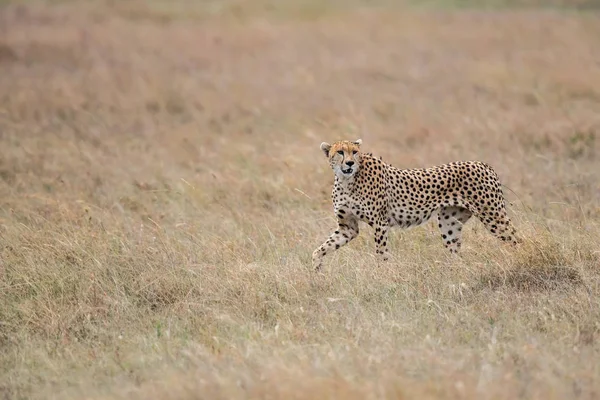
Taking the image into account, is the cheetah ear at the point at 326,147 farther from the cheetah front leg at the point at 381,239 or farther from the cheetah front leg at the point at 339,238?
the cheetah front leg at the point at 381,239

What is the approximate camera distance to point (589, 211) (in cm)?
800

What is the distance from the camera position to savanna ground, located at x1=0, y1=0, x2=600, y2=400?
197 inches

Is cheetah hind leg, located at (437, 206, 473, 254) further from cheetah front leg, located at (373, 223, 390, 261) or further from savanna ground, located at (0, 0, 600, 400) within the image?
cheetah front leg, located at (373, 223, 390, 261)

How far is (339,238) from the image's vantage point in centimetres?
710

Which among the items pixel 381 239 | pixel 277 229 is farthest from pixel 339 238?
pixel 277 229

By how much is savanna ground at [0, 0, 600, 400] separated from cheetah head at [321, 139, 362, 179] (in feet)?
2.05

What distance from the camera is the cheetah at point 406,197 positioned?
7.09m

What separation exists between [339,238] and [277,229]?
832mm

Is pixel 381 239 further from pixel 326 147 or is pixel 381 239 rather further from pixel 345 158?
pixel 326 147

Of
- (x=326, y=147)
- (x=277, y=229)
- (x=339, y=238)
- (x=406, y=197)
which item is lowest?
(x=277, y=229)

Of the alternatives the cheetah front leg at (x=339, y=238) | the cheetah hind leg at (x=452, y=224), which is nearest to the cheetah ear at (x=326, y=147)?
the cheetah front leg at (x=339, y=238)

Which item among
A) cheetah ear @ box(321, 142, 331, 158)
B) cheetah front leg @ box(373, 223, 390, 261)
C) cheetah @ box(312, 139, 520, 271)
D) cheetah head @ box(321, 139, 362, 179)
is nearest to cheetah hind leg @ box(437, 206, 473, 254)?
cheetah @ box(312, 139, 520, 271)

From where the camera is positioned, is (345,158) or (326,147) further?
(326,147)

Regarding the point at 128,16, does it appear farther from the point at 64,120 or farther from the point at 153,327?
the point at 153,327
